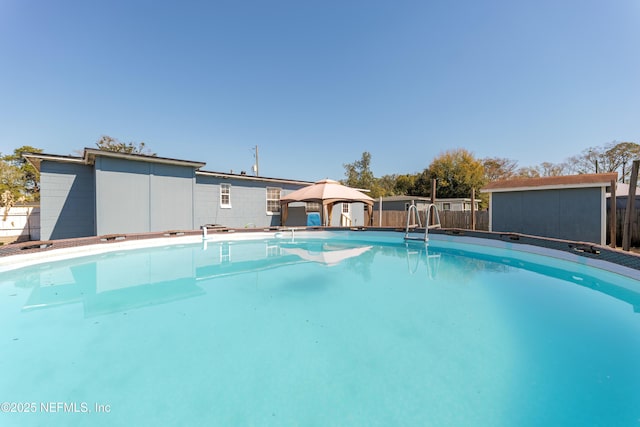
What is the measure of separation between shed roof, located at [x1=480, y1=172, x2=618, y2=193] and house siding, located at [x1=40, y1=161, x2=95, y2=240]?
17.1 metres

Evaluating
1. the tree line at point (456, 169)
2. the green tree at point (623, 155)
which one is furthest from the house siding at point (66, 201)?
the green tree at point (623, 155)

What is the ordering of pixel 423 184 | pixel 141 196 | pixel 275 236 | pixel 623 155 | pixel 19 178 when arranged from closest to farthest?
pixel 141 196 → pixel 275 236 → pixel 19 178 → pixel 623 155 → pixel 423 184

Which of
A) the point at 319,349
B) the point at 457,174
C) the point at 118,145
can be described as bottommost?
the point at 319,349

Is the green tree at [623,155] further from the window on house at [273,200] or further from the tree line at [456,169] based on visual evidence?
the window on house at [273,200]

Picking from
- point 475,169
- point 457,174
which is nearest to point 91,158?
point 457,174

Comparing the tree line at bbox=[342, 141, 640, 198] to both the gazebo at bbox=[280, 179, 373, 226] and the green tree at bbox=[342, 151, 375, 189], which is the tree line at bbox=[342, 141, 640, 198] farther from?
the gazebo at bbox=[280, 179, 373, 226]

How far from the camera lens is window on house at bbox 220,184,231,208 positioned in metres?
12.5

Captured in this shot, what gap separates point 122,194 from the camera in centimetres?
948

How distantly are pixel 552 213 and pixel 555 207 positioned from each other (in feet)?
0.85

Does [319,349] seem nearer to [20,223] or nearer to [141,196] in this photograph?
[141,196]

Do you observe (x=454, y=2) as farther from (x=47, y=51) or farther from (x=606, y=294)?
(x=47, y=51)

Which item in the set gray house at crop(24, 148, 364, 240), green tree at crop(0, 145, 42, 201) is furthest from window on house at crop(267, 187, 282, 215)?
green tree at crop(0, 145, 42, 201)

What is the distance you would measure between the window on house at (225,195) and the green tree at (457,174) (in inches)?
712

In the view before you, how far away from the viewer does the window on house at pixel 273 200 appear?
46.2 feet
